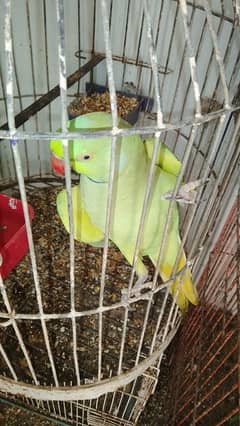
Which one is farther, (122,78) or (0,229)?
(122,78)

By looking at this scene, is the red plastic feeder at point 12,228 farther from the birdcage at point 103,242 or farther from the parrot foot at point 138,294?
the parrot foot at point 138,294

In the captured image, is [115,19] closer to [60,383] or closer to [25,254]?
[25,254]

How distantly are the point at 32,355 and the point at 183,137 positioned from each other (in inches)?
25.5

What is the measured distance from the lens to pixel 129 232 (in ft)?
2.05

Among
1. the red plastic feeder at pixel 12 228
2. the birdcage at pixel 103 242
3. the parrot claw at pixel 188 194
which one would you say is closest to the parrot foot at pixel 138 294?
the birdcage at pixel 103 242

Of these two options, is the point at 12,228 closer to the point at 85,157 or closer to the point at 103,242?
the point at 103,242

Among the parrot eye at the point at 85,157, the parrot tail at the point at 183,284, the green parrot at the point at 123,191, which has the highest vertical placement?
the parrot eye at the point at 85,157

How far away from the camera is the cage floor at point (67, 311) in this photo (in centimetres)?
78

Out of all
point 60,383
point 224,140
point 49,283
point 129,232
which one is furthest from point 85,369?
point 224,140

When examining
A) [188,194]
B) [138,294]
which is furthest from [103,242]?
[188,194]

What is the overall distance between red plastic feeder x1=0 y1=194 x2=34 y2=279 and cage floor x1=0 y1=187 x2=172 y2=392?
2.6 inches

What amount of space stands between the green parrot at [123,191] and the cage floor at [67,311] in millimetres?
154

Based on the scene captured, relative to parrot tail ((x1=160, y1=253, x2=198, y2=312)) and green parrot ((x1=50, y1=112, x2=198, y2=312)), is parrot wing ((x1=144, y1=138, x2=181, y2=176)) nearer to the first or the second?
green parrot ((x1=50, y1=112, x2=198, y2=312))

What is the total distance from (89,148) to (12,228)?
0.43m
